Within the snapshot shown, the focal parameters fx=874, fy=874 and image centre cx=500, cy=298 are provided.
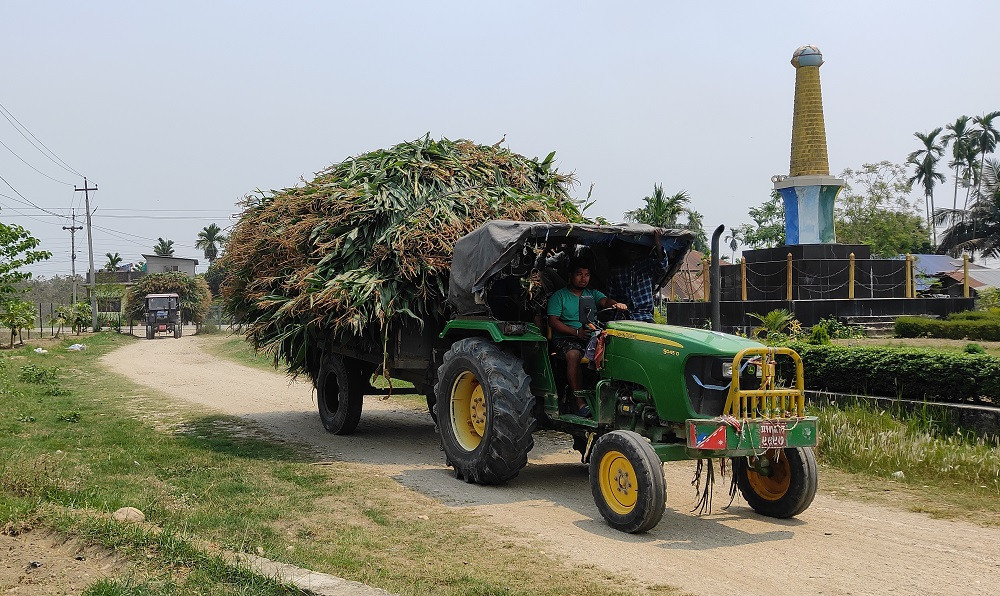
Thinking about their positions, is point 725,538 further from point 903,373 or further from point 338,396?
point 338,396

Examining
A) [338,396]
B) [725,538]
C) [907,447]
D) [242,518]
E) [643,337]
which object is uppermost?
[643,337]

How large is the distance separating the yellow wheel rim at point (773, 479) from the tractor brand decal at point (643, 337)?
114 centimetres

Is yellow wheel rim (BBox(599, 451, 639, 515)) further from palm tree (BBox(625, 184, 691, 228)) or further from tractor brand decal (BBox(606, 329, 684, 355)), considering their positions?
palm tree (BBox(625, 184, 691, 228))

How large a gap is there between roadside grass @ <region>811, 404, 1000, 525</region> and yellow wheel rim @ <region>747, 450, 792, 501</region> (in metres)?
1.40

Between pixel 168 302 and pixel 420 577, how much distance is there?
4448cm

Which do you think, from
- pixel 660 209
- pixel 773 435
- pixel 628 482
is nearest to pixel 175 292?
pixel 660 209

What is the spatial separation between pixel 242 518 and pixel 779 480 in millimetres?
4270

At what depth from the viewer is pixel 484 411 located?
8.54 metres

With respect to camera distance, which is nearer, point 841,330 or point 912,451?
point 912,451

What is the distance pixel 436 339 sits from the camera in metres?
10.1

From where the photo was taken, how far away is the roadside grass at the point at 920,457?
25.6 ft

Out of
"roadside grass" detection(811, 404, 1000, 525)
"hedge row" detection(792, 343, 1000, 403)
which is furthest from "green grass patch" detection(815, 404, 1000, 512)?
"hedge row" detection(792, 343, 1000, 403)

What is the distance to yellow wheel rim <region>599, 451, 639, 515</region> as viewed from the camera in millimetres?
6559

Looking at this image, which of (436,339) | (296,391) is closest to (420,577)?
(436,339)
